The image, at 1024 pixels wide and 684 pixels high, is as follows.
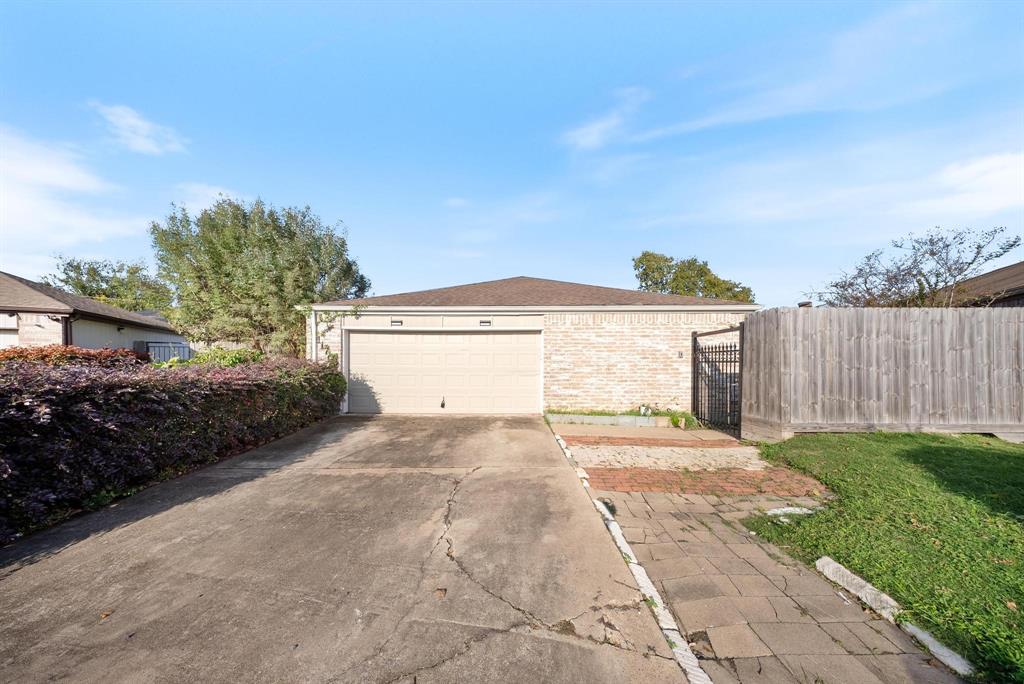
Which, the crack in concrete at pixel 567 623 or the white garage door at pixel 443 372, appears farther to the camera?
the white garage door at pixel 443 372

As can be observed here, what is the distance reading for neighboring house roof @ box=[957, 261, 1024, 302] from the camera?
1145 centimetres

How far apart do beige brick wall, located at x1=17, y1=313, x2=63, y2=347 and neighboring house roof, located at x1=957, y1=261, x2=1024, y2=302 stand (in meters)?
28.7

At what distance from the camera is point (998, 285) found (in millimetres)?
12602

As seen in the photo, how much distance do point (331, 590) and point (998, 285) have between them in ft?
67.6

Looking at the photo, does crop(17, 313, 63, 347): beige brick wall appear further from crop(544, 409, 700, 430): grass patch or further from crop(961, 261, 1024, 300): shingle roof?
crop(961, 261, 1024, 300): shingle roof

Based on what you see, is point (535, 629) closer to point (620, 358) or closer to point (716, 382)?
point (620, 358)

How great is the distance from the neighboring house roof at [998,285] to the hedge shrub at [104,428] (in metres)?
19.2

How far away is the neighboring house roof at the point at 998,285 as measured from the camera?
11445mm

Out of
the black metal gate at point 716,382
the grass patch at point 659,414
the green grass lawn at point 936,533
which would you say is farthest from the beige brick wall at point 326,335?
the green grass lawn at point 936,533

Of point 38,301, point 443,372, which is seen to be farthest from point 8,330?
point 443,372

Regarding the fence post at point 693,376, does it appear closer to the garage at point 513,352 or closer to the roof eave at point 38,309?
the garage at point 513,352

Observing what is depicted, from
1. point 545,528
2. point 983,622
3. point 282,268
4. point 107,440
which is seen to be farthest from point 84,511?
point 282,268

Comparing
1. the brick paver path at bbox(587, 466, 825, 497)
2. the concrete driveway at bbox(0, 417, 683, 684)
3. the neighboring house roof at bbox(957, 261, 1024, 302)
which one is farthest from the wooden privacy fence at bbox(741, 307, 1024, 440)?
the neighboring house roof at bbox(957, 261, 1024, 302)

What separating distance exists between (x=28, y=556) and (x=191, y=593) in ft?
5.85
